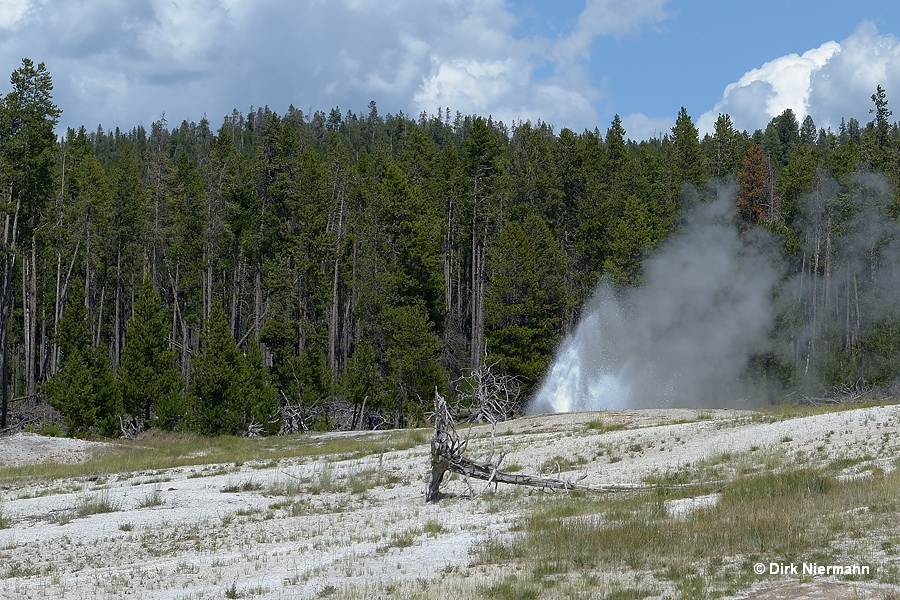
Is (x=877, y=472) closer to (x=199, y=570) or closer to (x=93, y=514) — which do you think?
(x=199, y=570)

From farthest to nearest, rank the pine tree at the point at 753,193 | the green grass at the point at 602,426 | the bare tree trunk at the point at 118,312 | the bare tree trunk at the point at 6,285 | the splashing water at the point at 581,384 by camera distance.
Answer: the bare tree trunk at the point at 118,312, the pine tree at the point at 753,193, the splashing water at the point at 581,384, the bare tree trunk at the point at 6,285, the green grass at the point at 602,426

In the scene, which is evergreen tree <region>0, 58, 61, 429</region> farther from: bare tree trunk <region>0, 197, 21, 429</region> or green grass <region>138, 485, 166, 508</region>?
green grass <region>138, 485, 166, 508</region>

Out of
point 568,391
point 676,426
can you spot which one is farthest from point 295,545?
point 568,391

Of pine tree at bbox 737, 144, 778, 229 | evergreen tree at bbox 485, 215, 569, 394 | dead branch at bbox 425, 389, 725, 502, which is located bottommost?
dead branch at bbox 425, 389, 725, 502

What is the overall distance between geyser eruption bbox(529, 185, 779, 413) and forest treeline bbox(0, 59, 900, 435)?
64.8 inches

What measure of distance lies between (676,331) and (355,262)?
21442 millimetres

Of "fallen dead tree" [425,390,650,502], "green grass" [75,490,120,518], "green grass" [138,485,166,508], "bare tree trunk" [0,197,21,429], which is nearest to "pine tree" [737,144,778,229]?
"bare tree trunk" [0,197,21,429]

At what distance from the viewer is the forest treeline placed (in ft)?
140

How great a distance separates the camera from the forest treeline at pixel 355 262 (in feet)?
140

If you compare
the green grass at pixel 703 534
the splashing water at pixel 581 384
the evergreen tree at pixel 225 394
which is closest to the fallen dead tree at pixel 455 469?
the green grass at pixel 703 534

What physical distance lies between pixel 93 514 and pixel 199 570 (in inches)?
242

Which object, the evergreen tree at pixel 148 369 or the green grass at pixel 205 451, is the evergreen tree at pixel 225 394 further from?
the green grass at pixel 205 451

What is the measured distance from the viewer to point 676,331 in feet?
163

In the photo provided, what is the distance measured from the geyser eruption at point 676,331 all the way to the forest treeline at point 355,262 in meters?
1.65
